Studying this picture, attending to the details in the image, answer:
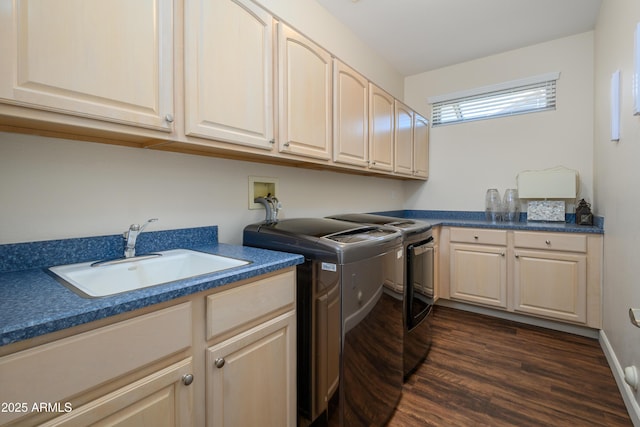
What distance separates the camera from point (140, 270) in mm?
1172

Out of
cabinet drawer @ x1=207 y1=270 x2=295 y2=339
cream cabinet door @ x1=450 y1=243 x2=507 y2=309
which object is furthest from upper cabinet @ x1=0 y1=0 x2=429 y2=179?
cream cabinet door @ x1=450 y1=243 x2=507 y2=309

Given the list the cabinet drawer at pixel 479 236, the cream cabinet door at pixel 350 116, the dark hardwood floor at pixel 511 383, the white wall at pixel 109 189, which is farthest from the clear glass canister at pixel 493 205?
the white wall at pixel 109 189

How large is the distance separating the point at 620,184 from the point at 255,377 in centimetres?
220

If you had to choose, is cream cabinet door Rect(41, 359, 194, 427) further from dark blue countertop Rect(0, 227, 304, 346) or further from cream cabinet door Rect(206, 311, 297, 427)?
dark blue countertop Rect(0, 227, 304, 346)

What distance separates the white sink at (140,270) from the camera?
1017mm

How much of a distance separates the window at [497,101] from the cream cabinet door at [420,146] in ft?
0.87

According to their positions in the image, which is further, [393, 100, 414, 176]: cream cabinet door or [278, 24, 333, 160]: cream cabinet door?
[393, 100, 414, 176]: cream cabinet door

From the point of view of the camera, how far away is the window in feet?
9.39

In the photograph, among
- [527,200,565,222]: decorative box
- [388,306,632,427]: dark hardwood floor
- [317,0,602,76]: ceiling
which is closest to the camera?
[388,306,632,427]: dark hardwood floor

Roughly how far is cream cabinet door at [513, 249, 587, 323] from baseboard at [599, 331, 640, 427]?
0.77 ft

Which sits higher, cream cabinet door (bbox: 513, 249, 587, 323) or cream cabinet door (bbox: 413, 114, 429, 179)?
cream cabinet door (bbox: 413, 114, 429, 179)

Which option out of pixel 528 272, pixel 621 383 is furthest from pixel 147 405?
pixel 528 272

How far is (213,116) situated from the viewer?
120cm

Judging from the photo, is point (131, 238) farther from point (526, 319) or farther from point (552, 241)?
point (526, 319)
